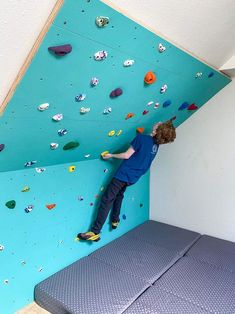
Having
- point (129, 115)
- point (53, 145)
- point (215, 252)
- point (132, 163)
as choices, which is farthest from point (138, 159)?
point (215, 252)

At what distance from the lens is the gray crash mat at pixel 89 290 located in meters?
1.69

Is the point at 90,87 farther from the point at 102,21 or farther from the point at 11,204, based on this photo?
the point at 11,204

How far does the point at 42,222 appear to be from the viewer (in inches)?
76.2

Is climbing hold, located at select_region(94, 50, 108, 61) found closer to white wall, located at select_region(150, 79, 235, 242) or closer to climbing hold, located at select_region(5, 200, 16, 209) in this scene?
climbing hold, located at select_region(5, 200, 16, 209)

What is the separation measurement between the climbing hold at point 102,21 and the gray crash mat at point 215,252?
201cm

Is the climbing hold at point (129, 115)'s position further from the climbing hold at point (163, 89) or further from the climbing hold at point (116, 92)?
the climbing hold at point (116, 92)

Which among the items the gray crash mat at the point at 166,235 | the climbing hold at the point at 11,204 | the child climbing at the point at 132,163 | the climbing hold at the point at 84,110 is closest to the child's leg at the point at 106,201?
the child climbing at the point at 132,163

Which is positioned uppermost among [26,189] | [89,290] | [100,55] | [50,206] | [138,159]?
[100,55]

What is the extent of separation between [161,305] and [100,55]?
1.54m

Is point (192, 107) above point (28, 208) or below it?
above

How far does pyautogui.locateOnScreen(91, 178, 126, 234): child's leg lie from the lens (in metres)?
2.29

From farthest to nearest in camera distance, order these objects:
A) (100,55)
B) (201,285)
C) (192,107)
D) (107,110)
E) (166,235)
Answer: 1. (166,235)
2. (192,107)
3. (201,285)
4. (107,110)
5. (100,55)

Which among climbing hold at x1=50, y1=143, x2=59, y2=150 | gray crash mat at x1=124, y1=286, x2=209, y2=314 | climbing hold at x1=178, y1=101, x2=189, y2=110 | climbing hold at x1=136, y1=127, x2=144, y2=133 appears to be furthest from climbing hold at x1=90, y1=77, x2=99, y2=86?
gray crash mat at x1=124, y1=286, x2=209, y2=314

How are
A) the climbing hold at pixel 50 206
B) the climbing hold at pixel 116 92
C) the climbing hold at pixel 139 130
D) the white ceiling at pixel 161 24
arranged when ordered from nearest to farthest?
the white ceiling at pixel 161 24 → the climbing hold at pixel 116 92 → the climbing hold at pixel 50 206 → the climbing hold at pixel 139 130
